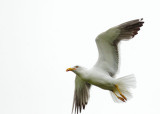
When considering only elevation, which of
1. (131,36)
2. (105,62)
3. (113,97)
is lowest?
(113,97)

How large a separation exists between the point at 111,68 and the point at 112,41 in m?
0.82

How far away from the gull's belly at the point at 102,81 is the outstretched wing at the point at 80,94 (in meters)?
1.02

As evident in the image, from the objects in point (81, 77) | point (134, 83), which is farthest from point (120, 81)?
point (81, 77)

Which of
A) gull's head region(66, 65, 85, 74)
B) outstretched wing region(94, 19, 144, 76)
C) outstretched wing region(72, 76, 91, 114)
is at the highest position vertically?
outstretched wing region(94, 19, 144, 76)

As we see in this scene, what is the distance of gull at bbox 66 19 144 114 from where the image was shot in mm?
11039

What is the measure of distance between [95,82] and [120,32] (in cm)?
154

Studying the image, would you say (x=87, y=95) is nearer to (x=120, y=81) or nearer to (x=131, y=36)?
(x=120, y=81)

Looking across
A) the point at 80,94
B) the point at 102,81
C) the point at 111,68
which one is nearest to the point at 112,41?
the point at 111,68

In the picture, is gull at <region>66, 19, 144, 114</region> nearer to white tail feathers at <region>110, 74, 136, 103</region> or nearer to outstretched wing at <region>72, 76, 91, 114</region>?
white tail feathers at <region>110, 74, 136, 103</region>

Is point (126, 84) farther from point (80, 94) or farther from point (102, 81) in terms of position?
point (80, 94)

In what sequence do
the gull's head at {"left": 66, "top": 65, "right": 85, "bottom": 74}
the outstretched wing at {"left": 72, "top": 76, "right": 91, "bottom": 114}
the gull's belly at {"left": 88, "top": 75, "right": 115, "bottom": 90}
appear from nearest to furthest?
the gull's belly at {"left": 88, "top": 75, "right": 115, "bottom": 90}, the gull's head at {"left": 66, "top": 65, "right": 85, "bottom": 74}, the outstretched wing at {"left": 72, "top": 76, "right": 91, "bottom": 114}

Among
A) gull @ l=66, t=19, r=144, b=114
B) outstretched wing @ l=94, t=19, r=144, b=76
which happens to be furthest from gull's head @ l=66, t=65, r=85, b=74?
outstretched wing @ l=94, t=19, r=144, b=76

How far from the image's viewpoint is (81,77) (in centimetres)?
1112

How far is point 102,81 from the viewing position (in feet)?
36.2
